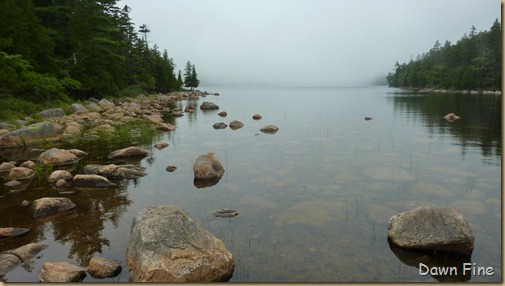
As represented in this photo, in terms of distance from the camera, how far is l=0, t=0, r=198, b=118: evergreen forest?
25969mm

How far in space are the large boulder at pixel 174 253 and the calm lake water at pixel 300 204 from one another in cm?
50

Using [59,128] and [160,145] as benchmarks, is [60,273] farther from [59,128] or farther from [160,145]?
[59,128]

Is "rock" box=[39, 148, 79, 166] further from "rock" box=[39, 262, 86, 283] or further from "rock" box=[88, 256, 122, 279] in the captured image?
"rock" box=[88, 256, 122, 279]

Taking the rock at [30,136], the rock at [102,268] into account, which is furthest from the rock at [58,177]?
the rock at [30,136]

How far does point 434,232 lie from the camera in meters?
7.35

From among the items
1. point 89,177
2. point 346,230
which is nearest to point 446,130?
point 346,230

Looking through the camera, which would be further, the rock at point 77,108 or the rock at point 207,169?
the rock at point 77,108

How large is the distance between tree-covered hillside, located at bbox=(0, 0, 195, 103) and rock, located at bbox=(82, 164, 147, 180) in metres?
15.0

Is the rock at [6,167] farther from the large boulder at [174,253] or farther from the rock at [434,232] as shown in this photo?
the rock at [434,232]

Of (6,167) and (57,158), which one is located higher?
(57,158)

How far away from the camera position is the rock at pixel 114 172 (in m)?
12.9

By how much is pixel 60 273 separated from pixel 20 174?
8193mm

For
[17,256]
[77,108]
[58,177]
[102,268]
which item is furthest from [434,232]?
[77,108]

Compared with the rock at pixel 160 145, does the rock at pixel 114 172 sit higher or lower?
lower
